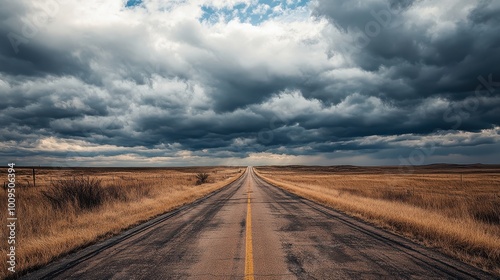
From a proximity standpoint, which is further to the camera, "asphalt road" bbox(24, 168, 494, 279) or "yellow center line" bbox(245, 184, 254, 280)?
"asphalt road" bbox(24, 168, 494, 279)

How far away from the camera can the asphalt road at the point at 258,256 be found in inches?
218

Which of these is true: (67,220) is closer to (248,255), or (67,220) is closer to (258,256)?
(248,255)

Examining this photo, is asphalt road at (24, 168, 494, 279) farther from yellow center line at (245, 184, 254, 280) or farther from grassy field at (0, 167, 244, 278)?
grassy field at (0, 167, 244, 278)

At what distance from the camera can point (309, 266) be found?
5.93 m

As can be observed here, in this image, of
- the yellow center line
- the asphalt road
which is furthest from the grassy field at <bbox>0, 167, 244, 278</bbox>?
the yellow center line

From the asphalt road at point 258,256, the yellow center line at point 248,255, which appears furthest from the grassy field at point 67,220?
the yellow center line at point 248,255

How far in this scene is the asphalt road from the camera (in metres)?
5.54

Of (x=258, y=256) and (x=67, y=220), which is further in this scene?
(x=67, y=220)

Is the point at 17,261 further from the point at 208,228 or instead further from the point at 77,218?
the point at 77,218

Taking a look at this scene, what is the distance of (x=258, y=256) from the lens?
664cm

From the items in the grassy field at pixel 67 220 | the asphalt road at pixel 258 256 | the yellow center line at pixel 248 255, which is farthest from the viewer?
the grassy field at pixel 67 220

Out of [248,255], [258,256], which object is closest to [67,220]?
[248,255]

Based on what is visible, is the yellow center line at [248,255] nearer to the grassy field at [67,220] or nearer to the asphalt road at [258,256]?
the asphalt road at [258,256]

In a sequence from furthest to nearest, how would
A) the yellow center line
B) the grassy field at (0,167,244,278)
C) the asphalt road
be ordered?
the grassy field at (0,167,244,278) → the asphalt road → the yellow center line
